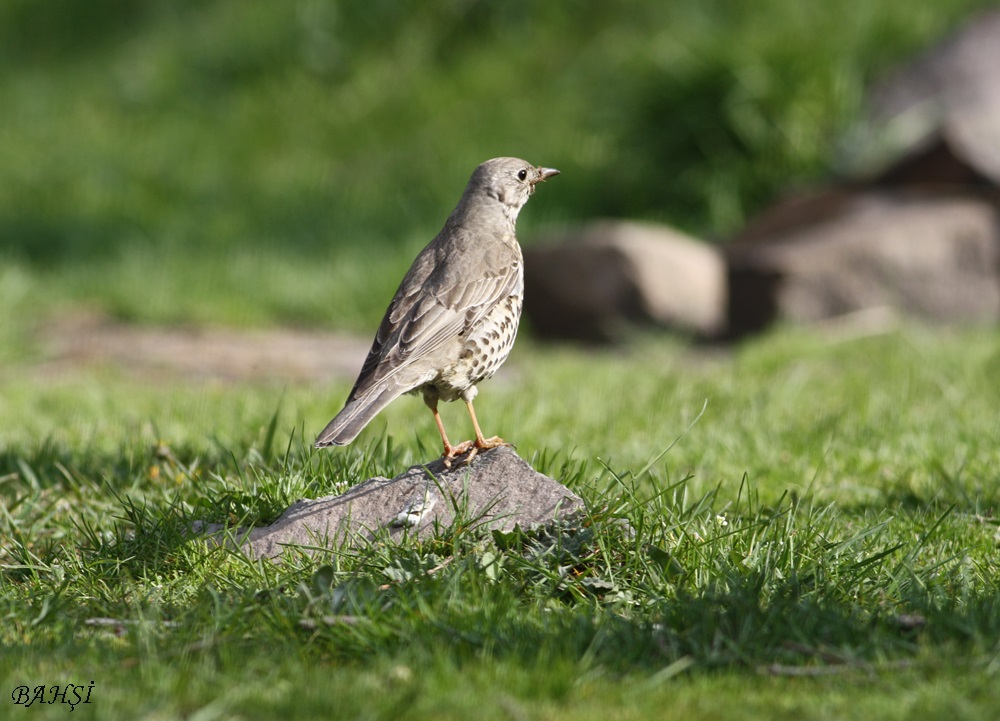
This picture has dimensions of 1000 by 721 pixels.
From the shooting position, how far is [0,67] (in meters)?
17.5

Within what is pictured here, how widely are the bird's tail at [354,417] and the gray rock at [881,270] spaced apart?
6513 mm

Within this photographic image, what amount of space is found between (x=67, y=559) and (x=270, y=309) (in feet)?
23.0

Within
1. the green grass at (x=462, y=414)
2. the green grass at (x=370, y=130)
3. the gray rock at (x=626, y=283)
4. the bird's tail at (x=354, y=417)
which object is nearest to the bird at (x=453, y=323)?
the bird's tail at (x=354, y=417)

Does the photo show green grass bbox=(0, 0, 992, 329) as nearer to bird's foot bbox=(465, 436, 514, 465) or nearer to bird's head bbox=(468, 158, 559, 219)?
bird's head bbox=(468, 158, 559, 219)

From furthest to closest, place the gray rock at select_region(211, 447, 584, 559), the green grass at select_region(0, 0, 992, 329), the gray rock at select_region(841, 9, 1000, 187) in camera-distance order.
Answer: the green grass at select_region(0, 0, 992, 329), the gray rock at select_region(841, 9, 1000, 187), the gray rock at select_region(211, 447, 584, 559)

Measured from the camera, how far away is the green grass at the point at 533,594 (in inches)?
125

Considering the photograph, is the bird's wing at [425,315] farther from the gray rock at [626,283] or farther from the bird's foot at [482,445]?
the gray rock at [626,283]

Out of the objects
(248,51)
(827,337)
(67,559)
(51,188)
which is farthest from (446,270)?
(248,51)

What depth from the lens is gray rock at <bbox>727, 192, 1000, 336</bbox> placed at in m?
10.4

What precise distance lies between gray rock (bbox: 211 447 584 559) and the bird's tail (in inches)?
8.6

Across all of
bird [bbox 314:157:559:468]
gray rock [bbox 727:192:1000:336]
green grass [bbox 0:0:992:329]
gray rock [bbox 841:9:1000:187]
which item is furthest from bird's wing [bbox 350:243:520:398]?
gray rock [bbox 841:9:1000:187]

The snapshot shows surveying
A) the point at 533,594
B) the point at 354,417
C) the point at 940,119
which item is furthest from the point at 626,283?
the point at 533,594

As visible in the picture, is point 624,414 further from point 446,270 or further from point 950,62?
point 950,62

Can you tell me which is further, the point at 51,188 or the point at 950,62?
the point at 51,188
